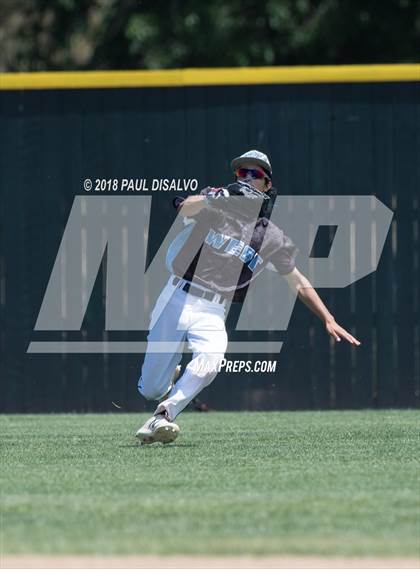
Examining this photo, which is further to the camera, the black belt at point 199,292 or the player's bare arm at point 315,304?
the black belt at point 199,292

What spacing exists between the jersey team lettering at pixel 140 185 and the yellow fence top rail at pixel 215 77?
0.79 meters

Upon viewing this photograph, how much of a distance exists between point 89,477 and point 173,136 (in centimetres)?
520

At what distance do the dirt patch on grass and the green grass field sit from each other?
0.31 feet

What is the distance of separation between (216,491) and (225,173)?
18.1ft

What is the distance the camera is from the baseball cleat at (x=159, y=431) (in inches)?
339

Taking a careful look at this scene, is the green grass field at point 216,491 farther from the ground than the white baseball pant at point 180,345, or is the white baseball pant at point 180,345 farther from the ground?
the white baseball pant at point 180,345

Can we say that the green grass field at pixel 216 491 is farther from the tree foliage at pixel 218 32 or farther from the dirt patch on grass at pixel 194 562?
the tree foliage at pixel 218 32

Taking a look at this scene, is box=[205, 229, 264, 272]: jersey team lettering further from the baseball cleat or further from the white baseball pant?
the baseball cleat

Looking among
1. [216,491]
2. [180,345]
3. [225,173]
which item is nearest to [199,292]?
[180,345]

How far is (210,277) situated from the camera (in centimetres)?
882

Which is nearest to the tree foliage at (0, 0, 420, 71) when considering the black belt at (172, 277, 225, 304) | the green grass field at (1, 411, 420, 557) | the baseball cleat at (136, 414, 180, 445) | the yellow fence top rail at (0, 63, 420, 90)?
the yellow fence top rail at (0, 63, 420, 90)

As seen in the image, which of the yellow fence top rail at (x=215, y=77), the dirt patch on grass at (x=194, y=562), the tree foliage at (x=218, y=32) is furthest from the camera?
the tree foliage at (x=218, y=32)

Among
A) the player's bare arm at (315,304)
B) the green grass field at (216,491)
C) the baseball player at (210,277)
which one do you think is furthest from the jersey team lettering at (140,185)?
the player's bare arm at (315,304)

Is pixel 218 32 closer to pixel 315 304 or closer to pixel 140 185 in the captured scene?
pixel 140 185
